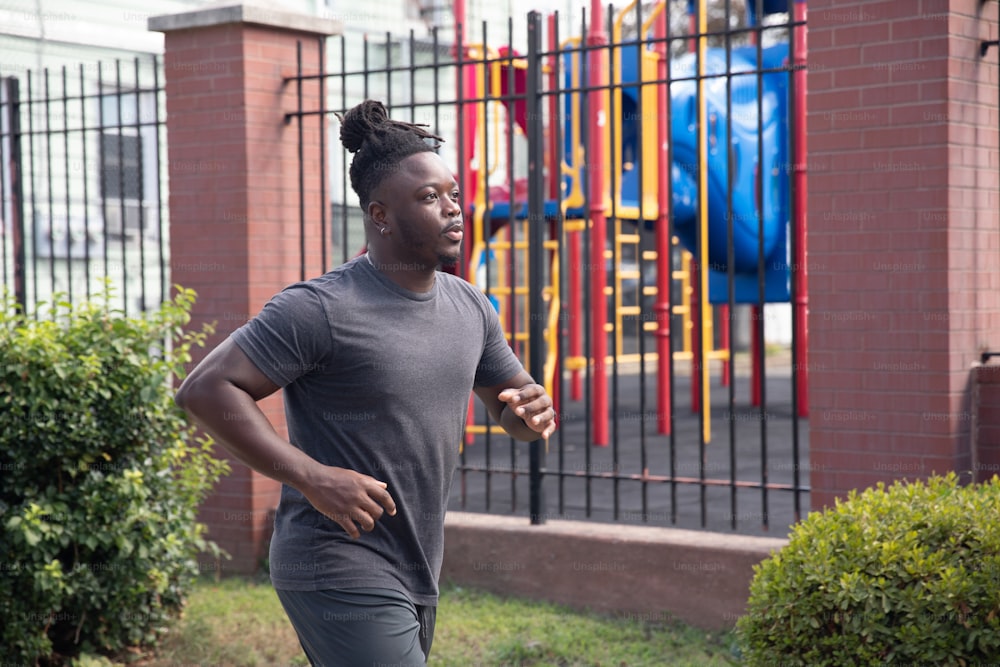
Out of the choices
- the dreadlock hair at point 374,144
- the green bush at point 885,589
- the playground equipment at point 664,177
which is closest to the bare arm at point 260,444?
the dreadlock hair at point 374,144

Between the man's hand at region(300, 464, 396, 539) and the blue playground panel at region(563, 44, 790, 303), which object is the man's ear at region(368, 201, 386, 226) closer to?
the man's hand at region(300, 464, 396, 539)

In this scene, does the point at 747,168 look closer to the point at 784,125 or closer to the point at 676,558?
the point at 784,125

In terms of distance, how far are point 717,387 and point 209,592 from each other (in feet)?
34.1

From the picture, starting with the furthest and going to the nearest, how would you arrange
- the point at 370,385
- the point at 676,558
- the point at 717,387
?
1. the point at 717,387
2. the point at 676,558
3. the point at 370,385

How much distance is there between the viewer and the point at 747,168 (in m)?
9.91

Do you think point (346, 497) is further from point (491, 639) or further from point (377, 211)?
point (491, 639)

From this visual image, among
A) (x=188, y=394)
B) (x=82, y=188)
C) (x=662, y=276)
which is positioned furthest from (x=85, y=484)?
(x=82, y=188)

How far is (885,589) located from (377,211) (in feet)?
5.88

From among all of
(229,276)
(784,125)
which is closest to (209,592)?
(229,276)

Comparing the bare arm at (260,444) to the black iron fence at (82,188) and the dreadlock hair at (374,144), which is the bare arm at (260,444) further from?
the black iron fence at (82,188)

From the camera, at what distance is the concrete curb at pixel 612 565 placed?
17.9 feet

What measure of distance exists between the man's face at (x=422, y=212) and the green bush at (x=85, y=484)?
2540 millimetres

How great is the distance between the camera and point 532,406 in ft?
9.55

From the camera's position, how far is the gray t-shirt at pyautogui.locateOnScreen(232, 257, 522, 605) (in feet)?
8.86
